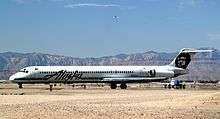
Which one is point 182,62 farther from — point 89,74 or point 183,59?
point 89,74

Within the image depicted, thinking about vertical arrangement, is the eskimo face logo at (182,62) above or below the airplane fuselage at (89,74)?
above

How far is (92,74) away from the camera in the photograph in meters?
89.6

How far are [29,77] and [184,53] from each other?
29.0 m

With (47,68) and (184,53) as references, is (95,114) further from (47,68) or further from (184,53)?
(184,53)

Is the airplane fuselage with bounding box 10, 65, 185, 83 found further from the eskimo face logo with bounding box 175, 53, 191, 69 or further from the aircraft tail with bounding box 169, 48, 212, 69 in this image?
the aircraft tail with bounding box 169, 48, 212, 69

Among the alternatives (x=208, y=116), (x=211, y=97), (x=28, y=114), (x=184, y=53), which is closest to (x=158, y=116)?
(x=208, y=116)

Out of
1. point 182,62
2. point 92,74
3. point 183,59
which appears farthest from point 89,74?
point 183,59

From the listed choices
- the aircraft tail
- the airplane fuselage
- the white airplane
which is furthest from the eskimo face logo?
the airplane fuselage

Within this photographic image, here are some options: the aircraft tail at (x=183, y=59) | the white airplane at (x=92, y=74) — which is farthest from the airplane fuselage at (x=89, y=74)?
the aircraft tail at (x=183, y=59)

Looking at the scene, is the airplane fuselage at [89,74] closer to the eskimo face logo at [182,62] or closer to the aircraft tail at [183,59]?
the eskimo face logo at [182,62]

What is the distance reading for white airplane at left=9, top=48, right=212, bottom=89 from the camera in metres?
88.6

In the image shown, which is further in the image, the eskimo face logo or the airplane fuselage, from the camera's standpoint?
the eskimo face logo

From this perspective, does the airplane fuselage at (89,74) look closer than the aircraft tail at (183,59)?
Yes

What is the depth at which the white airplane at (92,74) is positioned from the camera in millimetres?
88562
